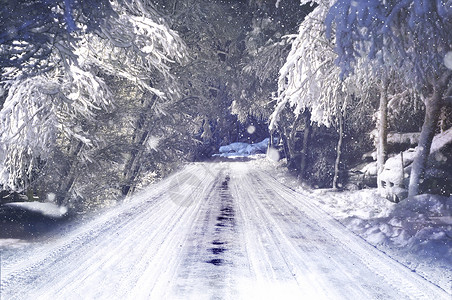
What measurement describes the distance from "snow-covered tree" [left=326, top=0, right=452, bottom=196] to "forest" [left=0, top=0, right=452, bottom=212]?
0.02 m

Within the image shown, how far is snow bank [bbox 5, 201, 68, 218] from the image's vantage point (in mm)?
7715

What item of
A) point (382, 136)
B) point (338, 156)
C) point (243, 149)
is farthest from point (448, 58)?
point (243, 149)

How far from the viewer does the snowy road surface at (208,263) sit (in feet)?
11.9

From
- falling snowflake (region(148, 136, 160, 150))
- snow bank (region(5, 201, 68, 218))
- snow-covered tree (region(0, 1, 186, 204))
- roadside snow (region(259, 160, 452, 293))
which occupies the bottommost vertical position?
roadside snow (region(259, 160, 452, 293))

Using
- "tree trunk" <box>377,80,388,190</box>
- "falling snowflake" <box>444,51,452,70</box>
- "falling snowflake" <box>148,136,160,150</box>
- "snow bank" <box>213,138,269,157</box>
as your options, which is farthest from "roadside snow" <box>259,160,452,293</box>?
"snow bank" <box>213,138,269,157</box>

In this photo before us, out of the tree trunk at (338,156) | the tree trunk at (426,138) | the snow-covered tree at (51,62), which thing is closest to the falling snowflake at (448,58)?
the tree trunk at (426,138)

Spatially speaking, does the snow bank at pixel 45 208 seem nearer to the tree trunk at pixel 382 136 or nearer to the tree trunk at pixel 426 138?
the tree trunk at pixel 426 138

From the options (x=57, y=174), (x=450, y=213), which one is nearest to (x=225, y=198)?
(x=57, y=174)

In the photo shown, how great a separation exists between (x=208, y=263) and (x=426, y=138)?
6830 mm

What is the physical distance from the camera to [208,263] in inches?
174

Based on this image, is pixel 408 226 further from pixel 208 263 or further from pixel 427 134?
pixel 208 263

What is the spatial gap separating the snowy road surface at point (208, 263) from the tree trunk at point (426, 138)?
9.94 feet

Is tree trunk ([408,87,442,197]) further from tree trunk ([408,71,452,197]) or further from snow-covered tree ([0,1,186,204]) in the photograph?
snow-covered tree ([0,1,186,204])

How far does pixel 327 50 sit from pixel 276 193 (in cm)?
513
